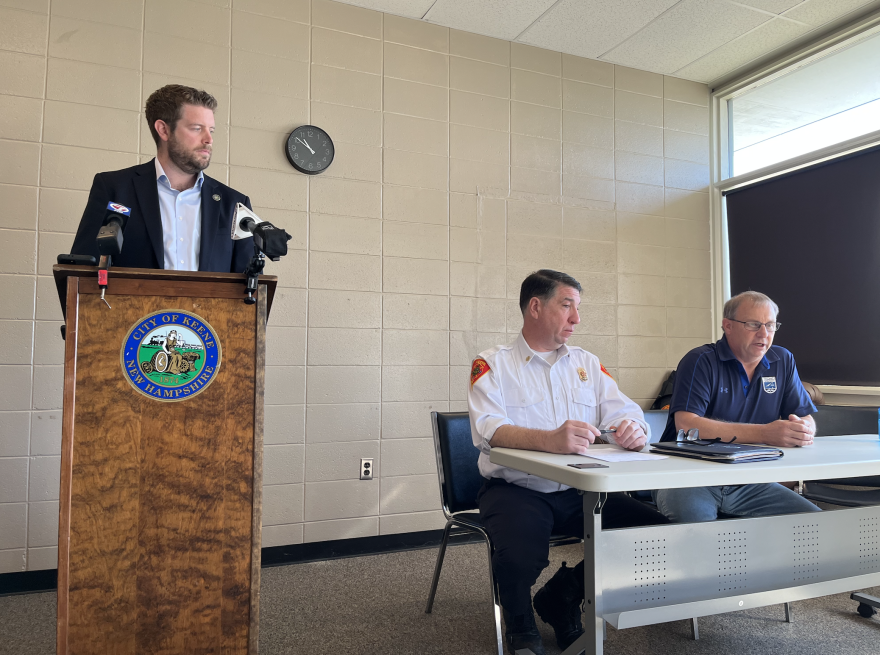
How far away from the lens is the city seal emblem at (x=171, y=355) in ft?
4.81

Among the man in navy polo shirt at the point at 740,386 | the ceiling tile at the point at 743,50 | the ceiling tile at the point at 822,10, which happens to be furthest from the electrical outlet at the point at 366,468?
the ceiling tile at the point at 822,10

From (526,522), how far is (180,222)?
1.41m

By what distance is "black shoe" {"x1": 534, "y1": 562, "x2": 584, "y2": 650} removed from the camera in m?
2.20

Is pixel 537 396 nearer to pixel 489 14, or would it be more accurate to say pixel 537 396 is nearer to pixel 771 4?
pixel 489 14

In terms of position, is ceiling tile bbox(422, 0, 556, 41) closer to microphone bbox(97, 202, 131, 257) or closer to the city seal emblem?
microphone bbox(97, 202, 131, 257)

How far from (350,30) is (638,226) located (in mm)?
2193

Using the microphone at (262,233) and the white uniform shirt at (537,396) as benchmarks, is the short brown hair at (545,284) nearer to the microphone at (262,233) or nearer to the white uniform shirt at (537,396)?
the white uniform shirt at (537,396)

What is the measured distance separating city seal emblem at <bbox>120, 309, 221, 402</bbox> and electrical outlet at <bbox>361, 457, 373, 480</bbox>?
215 centimetres

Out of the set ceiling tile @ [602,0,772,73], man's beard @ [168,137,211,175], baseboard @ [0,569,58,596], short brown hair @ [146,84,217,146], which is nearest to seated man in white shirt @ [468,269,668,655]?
man's beard @ [168,137,211,175]

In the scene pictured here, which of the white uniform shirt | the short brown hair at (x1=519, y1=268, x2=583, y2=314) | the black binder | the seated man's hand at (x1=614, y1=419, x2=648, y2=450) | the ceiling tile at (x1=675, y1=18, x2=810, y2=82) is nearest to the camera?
the black binder

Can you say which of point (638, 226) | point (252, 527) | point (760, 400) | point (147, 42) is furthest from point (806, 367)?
point (147, 42)

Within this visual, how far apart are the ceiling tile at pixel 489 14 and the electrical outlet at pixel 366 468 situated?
2.55 metres

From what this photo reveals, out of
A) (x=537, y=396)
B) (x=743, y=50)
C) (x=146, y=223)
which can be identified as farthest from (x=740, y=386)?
(x=743, y=50)

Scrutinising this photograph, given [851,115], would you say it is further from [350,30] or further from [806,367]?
[350,30]
